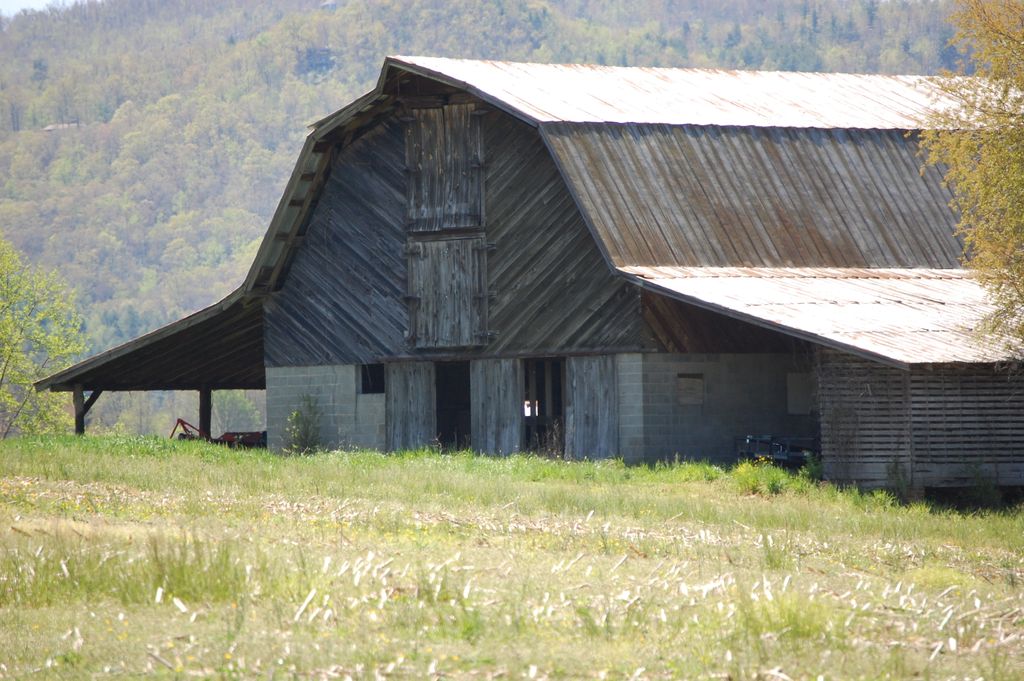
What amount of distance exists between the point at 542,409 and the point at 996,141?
12674mm

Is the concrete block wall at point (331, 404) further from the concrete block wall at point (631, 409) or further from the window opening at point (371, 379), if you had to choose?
the concrete block wall at point (631, 409)

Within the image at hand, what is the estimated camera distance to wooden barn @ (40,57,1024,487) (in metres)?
31.0

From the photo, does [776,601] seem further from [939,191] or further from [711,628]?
[939,191]

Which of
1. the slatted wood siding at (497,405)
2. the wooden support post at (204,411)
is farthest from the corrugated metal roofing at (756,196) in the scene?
the wooden support post at (204,411)

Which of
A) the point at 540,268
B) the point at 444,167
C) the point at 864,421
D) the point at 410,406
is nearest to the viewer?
the point at 864,421

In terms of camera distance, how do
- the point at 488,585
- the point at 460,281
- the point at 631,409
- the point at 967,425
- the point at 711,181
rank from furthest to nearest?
the point at 460,281
the point at 711,181
the point at 631,409
the point at 967,425
the point at 488,585

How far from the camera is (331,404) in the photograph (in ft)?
119

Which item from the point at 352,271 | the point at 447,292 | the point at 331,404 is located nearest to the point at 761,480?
the point at 447,292

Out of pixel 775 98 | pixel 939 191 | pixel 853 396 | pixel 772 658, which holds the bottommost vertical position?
pixel 772 658

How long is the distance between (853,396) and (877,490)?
1.69 m

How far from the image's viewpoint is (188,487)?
24.0m

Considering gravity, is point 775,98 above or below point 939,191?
above

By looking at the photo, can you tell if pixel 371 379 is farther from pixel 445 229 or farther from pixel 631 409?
pixel 631 409

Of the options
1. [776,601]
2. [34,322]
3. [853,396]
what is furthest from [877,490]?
[34,322]
